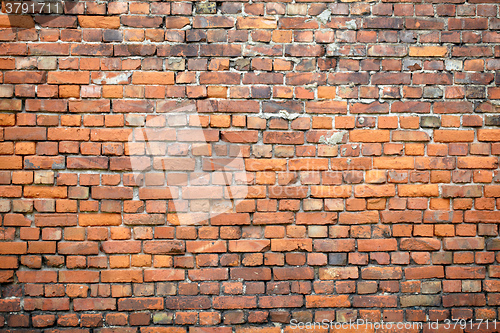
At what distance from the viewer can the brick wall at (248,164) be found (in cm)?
187

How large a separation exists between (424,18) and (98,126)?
2.11 meters

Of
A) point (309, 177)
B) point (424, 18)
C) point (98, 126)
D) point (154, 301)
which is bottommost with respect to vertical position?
point (154, 301)

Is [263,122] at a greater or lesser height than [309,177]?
greater

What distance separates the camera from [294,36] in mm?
1905

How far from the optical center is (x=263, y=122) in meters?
1.91

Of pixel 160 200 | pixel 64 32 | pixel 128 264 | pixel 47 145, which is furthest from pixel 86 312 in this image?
pixel 64 32

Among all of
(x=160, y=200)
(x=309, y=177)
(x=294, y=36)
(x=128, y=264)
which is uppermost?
(x=294, y=36)

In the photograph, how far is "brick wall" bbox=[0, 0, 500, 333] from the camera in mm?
1873

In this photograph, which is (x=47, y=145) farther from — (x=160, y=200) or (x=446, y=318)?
(x=446, y=318)

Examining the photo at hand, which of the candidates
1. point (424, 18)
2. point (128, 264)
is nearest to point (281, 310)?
point (128, 264)

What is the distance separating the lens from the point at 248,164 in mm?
1899

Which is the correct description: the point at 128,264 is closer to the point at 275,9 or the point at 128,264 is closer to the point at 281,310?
the point at 281,310

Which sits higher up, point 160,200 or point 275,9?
point 275,9

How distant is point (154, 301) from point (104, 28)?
5.53 ft
